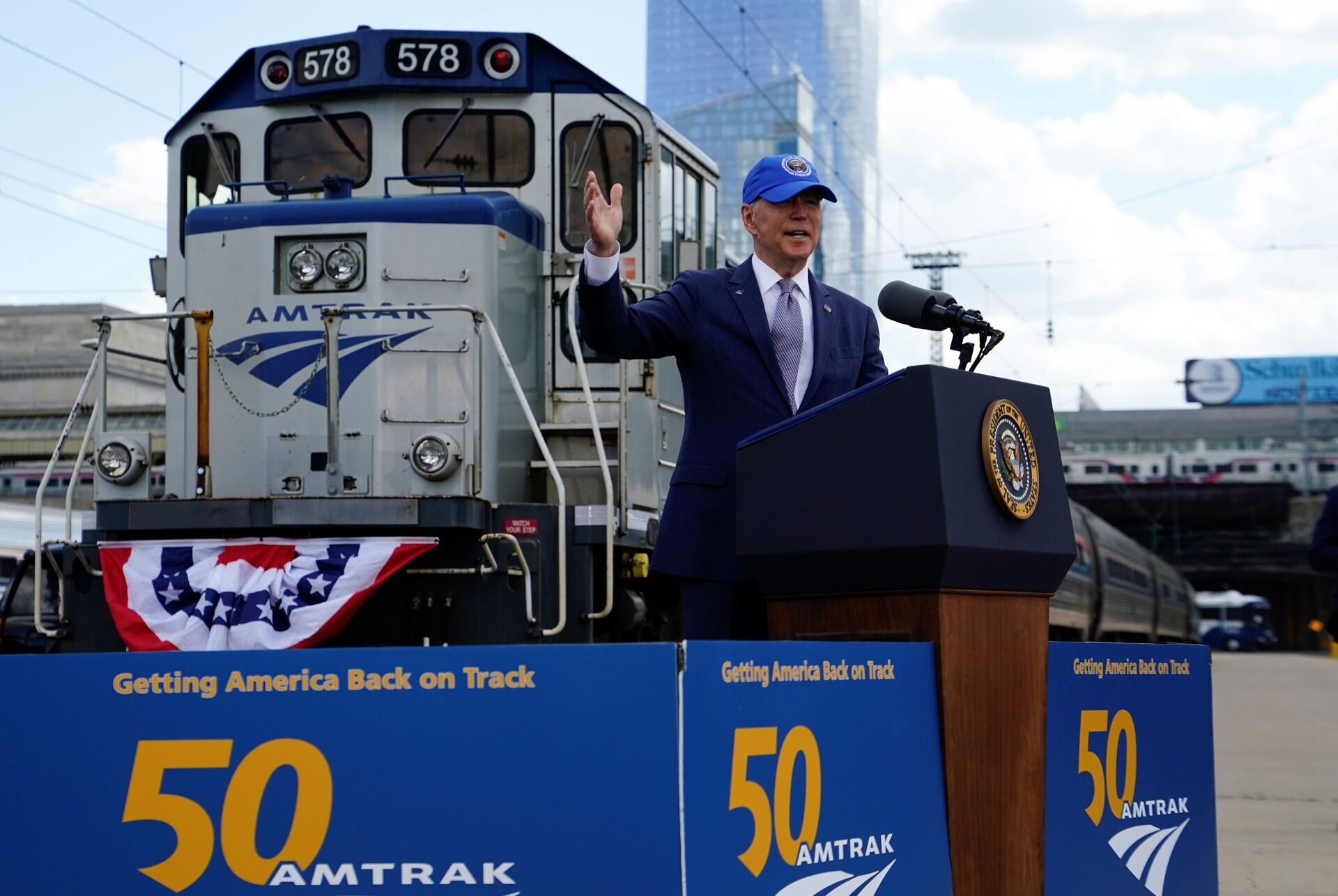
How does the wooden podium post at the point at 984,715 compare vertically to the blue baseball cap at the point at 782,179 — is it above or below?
below

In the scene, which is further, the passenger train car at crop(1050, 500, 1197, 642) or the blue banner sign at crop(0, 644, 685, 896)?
the passenger train car at crop(1050, 500, 1197, 642)

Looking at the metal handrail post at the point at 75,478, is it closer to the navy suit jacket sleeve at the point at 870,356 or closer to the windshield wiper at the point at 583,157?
the windshield wiper at the point at 583,157

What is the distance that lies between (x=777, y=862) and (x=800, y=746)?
20cm

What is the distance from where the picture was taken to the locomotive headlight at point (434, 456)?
737 centimetres

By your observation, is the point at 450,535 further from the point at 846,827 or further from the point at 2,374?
the point at 2,374

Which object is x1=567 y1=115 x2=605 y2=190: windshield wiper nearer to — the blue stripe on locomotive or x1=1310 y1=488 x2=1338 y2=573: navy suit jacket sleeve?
the blue stripe on locomotive

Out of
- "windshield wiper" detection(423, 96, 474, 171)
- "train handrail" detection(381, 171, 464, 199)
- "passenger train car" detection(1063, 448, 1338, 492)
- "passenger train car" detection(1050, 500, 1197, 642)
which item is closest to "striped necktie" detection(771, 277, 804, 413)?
"train handrail" detection(381, 171, 464, 199)

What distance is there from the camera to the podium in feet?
9.78

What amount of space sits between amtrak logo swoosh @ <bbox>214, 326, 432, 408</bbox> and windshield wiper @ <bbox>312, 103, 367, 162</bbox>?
1608 mm

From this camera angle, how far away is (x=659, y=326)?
12.4 ft

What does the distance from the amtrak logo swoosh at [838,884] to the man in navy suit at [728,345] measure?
94cm

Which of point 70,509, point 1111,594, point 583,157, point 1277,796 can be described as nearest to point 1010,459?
point 70,509

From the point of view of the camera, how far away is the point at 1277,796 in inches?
348

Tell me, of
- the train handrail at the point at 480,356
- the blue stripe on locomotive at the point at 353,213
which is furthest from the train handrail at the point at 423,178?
the train handrail at the point at 480,356
